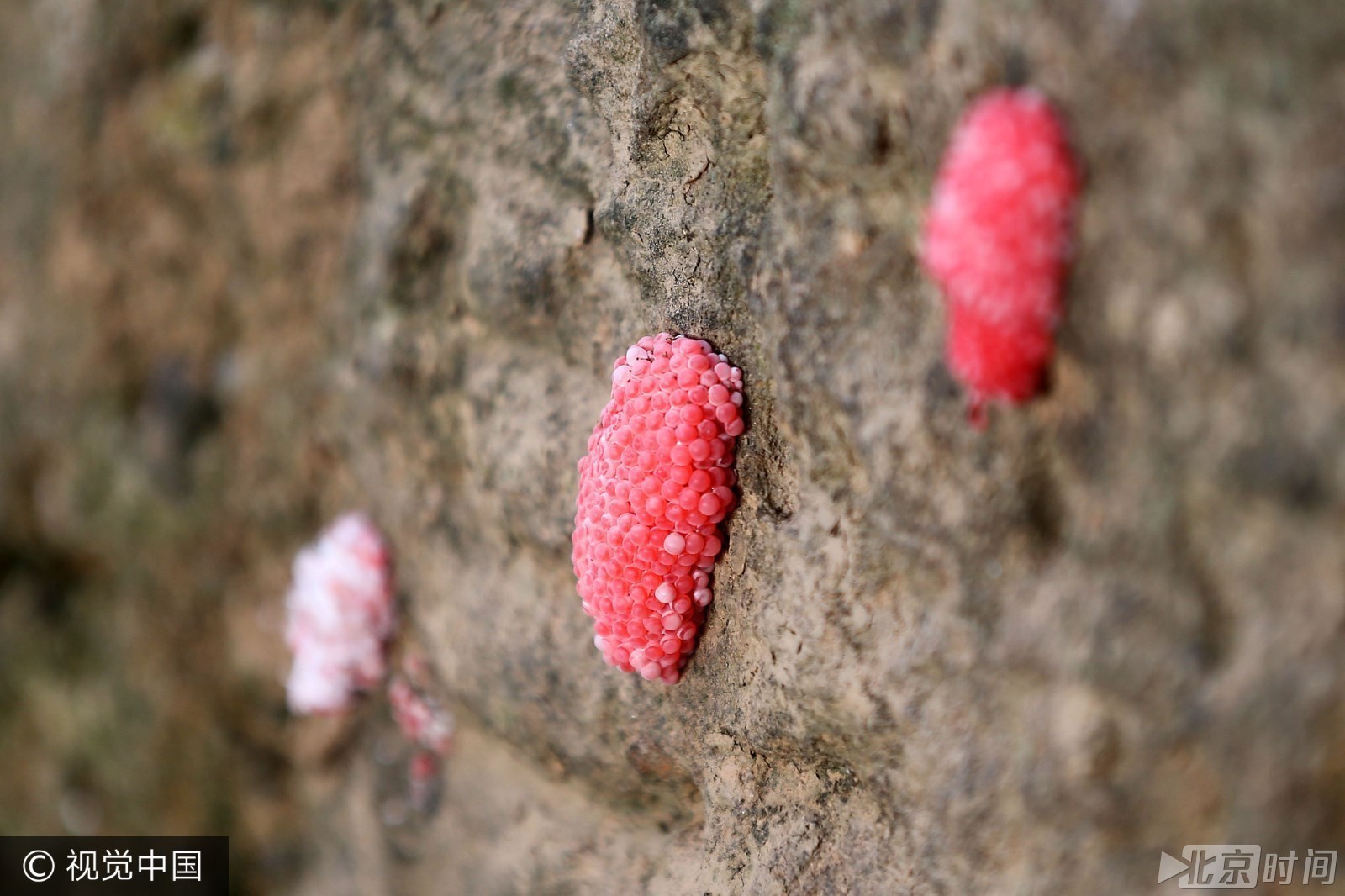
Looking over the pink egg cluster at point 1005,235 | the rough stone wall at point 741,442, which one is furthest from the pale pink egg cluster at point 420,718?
the pink egg cluster at point 1005,235

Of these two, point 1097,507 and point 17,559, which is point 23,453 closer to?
point 17,559

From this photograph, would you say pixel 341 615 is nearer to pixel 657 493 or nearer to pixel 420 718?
pixel 420 718

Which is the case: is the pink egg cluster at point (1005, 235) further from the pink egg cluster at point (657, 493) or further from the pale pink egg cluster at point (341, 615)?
the pale pink egg cluster at point (341, 615)

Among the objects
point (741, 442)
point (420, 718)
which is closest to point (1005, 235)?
point (741, 442)

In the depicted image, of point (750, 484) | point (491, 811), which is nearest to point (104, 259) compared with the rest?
point (491, 811)

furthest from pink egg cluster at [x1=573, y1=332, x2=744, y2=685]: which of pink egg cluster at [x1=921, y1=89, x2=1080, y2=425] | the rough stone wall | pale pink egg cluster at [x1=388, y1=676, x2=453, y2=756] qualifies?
pale pink egg cluster at [x1=388, y1=676, x2=453, y2=756]
